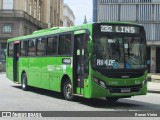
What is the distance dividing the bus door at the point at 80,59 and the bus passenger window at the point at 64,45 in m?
0.55

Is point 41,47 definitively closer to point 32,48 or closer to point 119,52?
point 32,48

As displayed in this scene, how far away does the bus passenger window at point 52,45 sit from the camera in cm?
1745

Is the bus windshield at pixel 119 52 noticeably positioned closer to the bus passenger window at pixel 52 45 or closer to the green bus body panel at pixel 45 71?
the green bus body panel at pixel 45 71

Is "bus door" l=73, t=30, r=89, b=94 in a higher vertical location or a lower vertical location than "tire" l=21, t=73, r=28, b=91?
higher

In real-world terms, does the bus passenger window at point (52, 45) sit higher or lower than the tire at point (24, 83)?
higher

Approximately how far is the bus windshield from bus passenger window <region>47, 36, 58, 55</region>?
3618 millimetres

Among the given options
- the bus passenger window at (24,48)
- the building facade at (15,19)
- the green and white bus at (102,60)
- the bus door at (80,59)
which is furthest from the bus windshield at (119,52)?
the building facade at (15,19)

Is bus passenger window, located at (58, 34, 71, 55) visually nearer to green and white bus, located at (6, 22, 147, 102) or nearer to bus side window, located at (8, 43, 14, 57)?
green and white bus, located at (6, 22, 147, 102)

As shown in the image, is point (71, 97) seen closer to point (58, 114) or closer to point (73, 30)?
point (73, 30)

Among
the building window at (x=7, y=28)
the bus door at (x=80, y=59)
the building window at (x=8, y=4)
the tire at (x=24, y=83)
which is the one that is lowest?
the tire at (x=24, y=83)

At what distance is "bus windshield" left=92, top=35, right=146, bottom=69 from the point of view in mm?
14172

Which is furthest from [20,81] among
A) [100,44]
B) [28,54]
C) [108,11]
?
[108,11]

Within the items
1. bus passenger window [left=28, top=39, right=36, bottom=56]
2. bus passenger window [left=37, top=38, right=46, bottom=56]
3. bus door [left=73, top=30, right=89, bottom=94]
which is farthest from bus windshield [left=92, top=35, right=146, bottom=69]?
bus passenger window [left=28, top=39, right=36, bottom=56]

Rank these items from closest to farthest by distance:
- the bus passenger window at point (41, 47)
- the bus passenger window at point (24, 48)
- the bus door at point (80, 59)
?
the bus door at point (80, 59), the bus passenger window at point (41, 47), the bus passenger window at point (24, 48)
